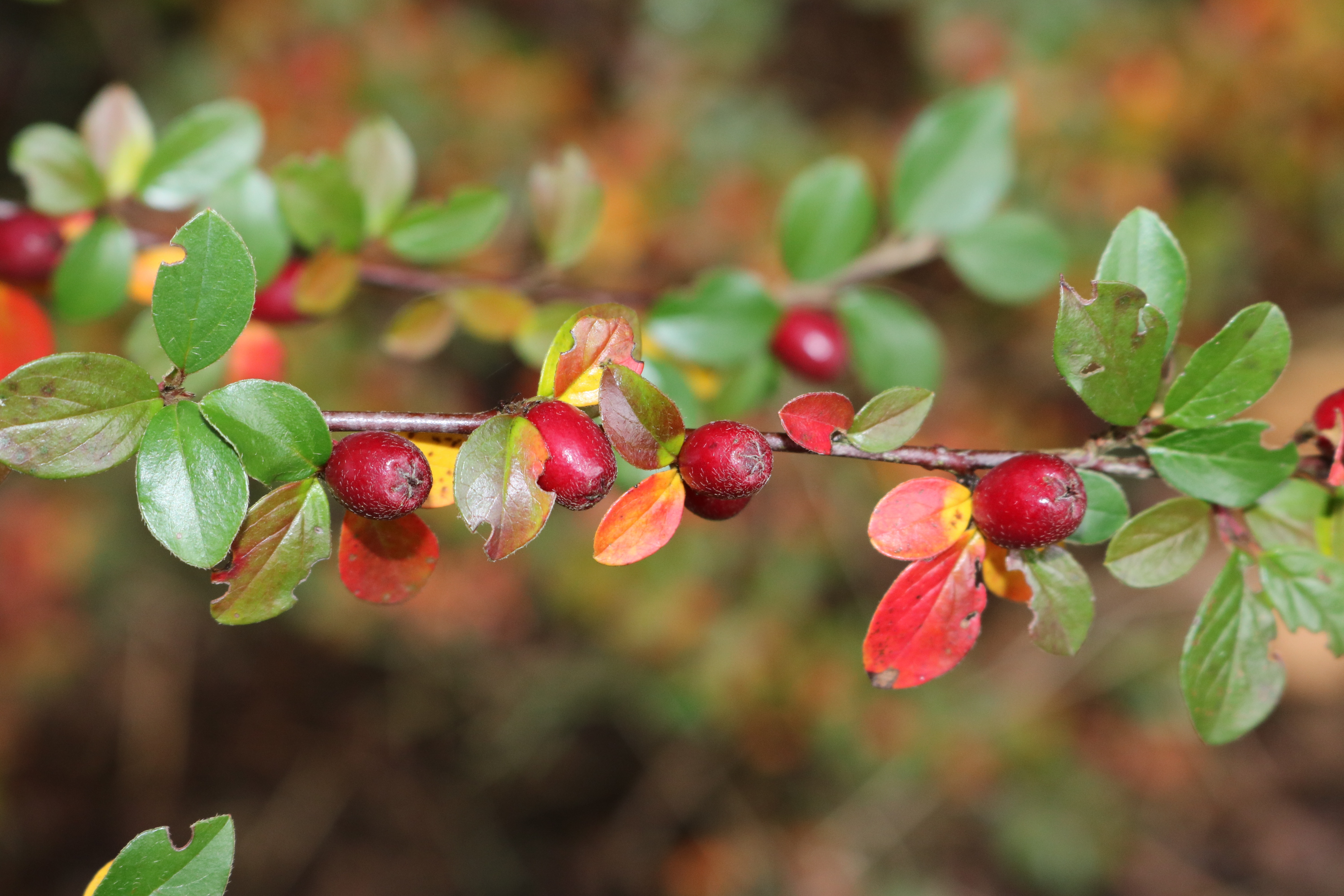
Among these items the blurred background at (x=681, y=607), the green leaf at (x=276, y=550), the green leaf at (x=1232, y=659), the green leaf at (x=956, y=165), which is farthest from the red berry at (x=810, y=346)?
the blurred background at (x=681, y=607)

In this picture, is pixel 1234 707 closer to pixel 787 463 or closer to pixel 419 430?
pixel 419 430

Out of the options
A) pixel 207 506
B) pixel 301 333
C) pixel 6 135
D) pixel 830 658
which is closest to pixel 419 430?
pixel 207 506

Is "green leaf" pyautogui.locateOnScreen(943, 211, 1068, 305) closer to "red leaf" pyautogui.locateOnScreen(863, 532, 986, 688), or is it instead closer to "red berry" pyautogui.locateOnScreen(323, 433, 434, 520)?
"red leaf" pyautogui.locateOnScreen(863, 532, 986, 688)

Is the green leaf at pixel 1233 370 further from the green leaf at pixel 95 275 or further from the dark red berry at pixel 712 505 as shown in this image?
the green leaf at pixel 95 275

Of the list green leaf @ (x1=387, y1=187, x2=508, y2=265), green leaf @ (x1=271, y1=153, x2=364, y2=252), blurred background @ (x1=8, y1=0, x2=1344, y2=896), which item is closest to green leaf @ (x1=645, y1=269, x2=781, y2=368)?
green leaf @ (x1=387, y1=187, x2=508, y2=265)

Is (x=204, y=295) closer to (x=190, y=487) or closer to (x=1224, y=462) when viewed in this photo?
(x=190, y=487)

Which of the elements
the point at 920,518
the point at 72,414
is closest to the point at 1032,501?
the point at 920,518
